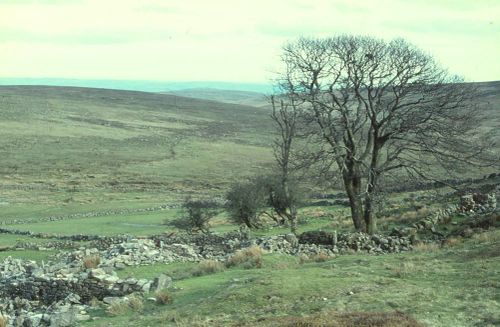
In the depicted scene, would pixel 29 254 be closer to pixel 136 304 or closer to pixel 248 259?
pixel 248 259

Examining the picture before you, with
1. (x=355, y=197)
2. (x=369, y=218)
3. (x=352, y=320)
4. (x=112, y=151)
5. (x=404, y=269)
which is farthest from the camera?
(x=112, y=151)

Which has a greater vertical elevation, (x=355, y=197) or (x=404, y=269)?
(x=355, y=197)

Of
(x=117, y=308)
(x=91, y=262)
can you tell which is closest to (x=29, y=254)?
(x=91, y=262)

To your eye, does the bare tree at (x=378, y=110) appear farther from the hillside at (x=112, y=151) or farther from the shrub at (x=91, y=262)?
the hillside at (x=112, y=151)

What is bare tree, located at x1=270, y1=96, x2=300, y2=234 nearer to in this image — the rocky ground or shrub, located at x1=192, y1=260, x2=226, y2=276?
the rocky ground

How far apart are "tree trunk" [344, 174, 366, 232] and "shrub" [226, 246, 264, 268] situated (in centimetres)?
665

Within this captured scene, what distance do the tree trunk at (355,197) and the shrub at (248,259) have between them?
21.8ft

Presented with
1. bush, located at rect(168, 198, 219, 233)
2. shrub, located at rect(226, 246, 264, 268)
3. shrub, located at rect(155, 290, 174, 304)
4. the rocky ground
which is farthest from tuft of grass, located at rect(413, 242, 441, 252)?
bush, located at rect(168, 198, 219, 233)

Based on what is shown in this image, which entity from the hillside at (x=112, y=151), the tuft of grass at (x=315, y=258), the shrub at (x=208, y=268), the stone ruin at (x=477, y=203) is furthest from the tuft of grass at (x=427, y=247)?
the hillside at (x=112, y=151)

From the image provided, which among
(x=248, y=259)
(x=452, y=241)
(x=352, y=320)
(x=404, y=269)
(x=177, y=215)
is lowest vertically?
(x=177, y=215)

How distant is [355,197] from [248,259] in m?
7.99

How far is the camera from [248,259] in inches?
762

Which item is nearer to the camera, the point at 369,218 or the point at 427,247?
the point at 427,247

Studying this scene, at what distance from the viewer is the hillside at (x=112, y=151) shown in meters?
63.6
